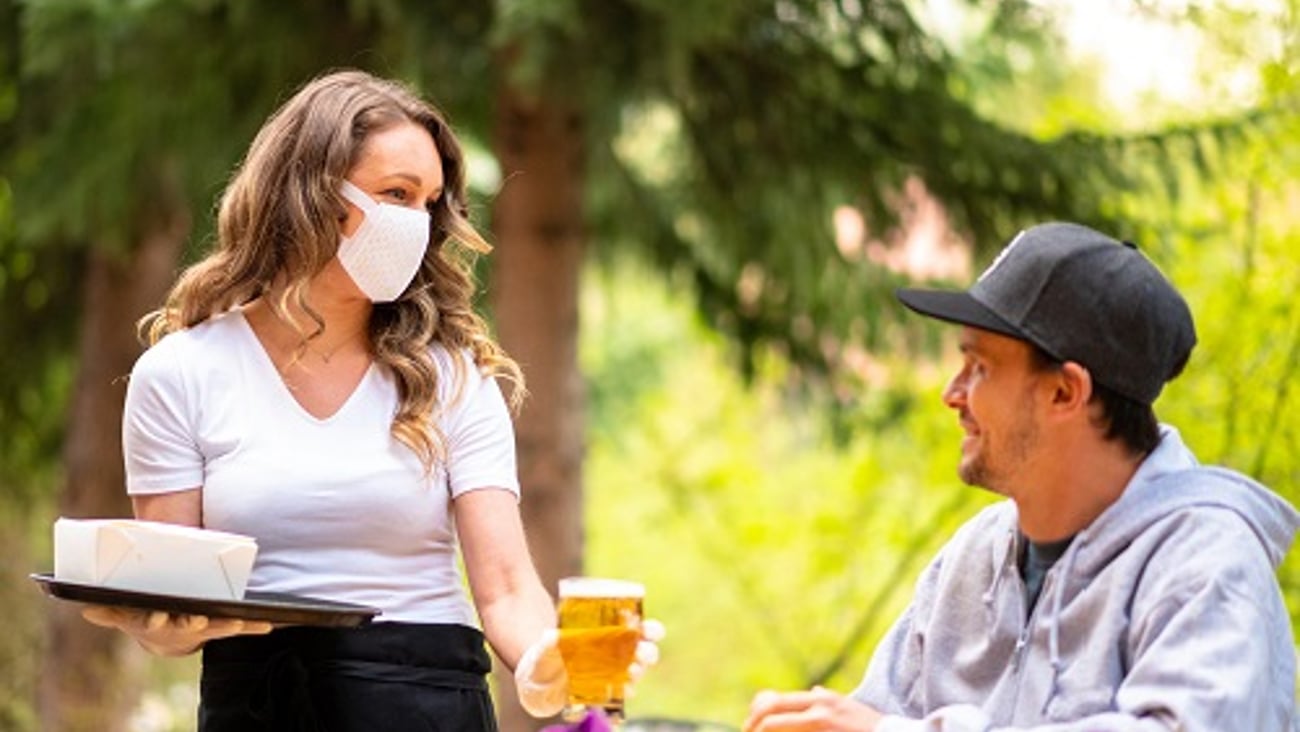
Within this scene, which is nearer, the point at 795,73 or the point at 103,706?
the point at 795,73

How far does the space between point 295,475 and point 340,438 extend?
A: 0.09 m

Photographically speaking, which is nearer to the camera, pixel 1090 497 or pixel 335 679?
pixel 1090 497

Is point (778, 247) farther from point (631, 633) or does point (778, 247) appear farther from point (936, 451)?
point (631, 633)

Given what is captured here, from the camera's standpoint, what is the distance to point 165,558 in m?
2.66

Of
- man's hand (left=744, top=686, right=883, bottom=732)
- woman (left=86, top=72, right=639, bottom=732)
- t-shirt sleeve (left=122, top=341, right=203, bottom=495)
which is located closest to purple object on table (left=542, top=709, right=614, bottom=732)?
man's hand (left=744, top=686, right=883, bottom=732)

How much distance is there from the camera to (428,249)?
3.09 m

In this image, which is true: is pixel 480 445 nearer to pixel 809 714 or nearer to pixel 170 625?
pixel 170 625

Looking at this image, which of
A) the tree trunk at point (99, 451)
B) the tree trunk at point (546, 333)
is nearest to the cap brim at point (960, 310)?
the tree trunk at point (546, 333)

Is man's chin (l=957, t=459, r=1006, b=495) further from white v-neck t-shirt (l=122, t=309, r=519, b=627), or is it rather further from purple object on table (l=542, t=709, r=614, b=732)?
white v-neck t-shirt (l=122, t=309, r=519, b=627)

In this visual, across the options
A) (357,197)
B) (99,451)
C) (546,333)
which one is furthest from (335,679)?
(99,451)

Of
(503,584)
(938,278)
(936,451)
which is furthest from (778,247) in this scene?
(503,584)

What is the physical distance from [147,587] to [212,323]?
1.46ft

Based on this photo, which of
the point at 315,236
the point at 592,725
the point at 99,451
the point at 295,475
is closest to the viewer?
the point at 592,725

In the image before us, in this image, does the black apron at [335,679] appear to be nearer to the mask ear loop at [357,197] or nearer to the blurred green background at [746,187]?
the mask ear loop at [357,197]
